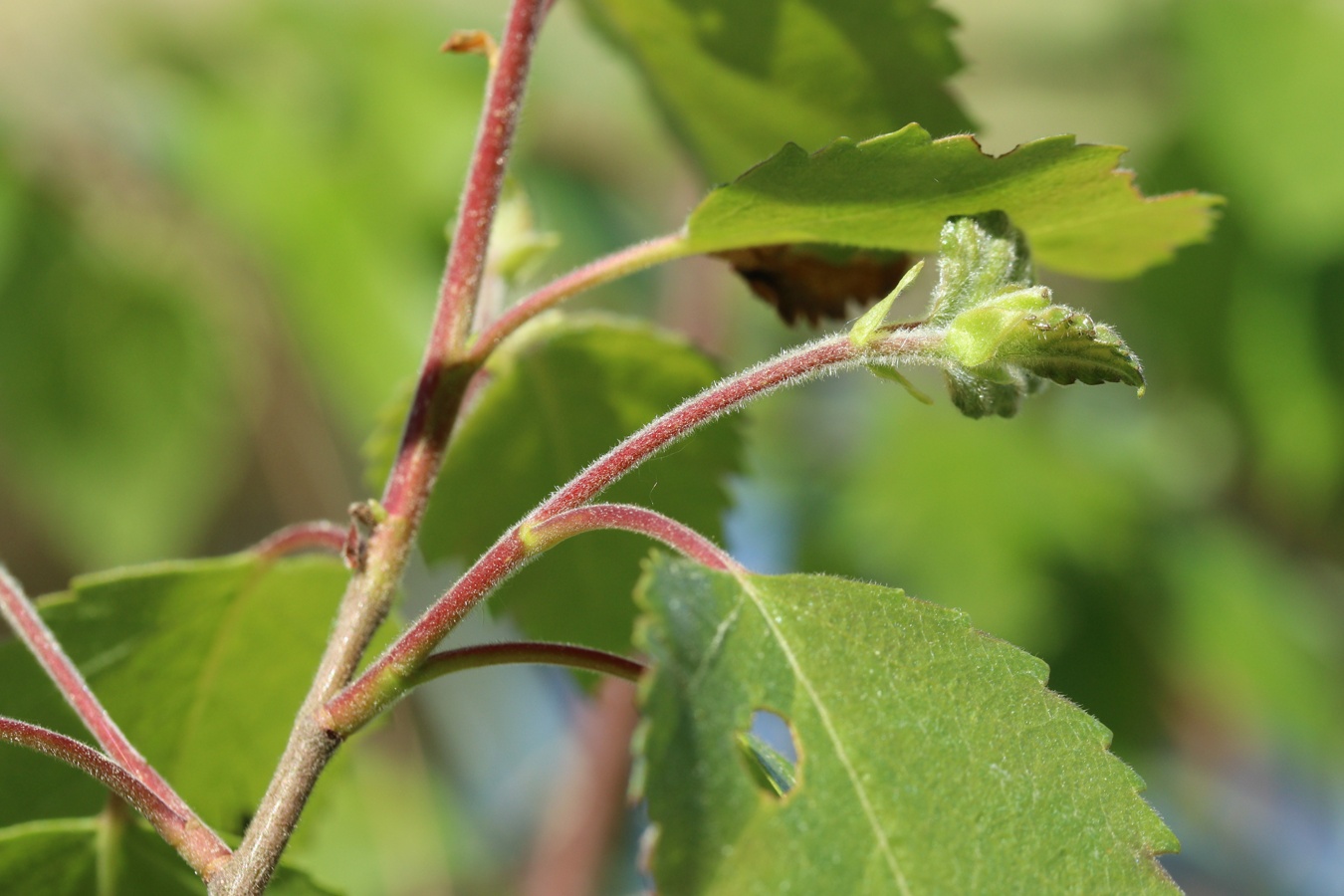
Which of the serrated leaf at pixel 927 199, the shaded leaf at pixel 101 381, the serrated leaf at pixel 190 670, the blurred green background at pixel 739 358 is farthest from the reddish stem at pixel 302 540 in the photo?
the shaded leaf at pixel 101 381

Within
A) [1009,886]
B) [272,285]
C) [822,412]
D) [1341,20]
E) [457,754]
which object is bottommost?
[457,754]

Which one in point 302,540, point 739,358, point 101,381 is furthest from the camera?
point 739,358

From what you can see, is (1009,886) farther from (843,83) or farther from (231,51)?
(231,51)

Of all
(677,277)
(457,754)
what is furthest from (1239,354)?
(457,754)

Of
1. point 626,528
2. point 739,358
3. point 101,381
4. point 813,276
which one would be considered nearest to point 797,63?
point 813,276

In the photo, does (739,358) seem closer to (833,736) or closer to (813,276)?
(813,276)

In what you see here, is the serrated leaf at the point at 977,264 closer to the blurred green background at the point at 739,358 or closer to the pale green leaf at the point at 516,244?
the pale green leaf at the point at 516,244
